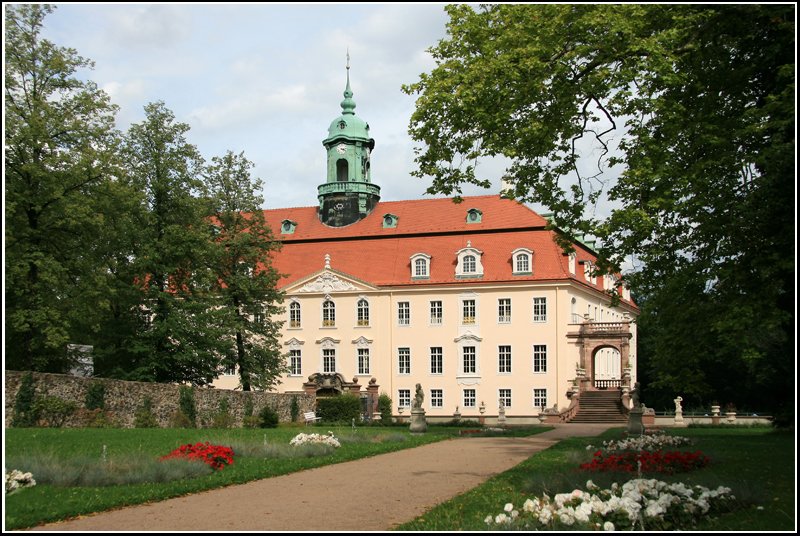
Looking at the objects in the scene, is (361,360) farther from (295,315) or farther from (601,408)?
(601,408)

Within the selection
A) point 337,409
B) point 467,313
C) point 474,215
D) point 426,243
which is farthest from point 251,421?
point 474,215

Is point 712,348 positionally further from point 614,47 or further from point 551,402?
point 551,402

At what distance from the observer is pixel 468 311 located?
159 ft

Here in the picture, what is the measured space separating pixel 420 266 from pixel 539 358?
857 centimetres

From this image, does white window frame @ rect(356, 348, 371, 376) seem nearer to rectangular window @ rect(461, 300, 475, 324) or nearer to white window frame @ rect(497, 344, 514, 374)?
rectangular window @ rect(461, 300, 475, 324)

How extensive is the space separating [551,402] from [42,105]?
30.0 metres

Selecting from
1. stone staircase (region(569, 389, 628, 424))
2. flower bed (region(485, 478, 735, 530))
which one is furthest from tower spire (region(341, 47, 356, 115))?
flower bed (region(485, 478, 735, 530))

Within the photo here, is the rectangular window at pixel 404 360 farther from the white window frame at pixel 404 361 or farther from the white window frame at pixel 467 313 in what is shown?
the white window frame at pixel 467 313

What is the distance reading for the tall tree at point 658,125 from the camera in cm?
1214

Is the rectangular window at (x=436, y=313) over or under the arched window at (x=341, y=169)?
under

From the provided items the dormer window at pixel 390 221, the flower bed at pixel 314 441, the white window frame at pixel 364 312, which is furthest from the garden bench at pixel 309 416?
the flower bed at pixel 314 441

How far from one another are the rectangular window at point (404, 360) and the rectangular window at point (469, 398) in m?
3.58

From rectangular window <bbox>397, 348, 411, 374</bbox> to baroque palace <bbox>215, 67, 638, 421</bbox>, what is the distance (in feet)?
0.19

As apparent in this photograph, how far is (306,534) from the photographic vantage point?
8555 mm
